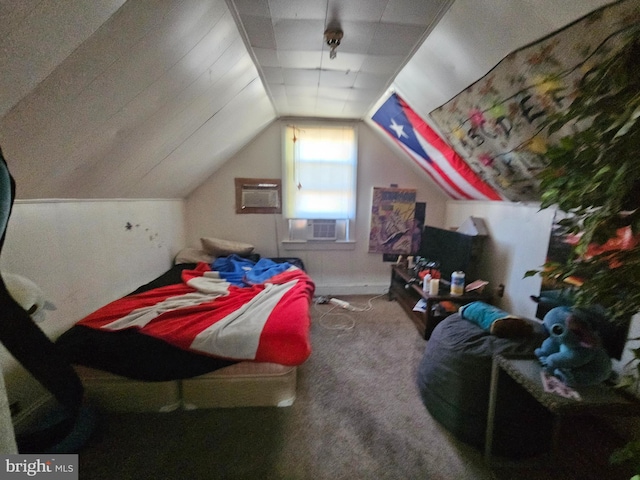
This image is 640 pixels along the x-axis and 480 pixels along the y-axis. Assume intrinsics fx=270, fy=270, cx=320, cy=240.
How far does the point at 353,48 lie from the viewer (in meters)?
1.70

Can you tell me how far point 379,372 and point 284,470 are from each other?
0.94m

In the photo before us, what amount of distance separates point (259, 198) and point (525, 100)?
2.76 m

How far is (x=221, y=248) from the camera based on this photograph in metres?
3.19

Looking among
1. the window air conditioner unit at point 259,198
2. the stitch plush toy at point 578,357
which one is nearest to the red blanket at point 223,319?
the stitch plush toy at point 578,357

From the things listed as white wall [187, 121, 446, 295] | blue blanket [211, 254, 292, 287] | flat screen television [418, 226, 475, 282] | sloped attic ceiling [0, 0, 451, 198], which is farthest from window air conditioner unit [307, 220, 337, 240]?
sloped attic ceiling [0, 0, 451, 198]

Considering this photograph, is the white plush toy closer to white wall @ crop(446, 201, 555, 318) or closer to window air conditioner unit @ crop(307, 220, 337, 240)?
window air conditioner unit @ crop(307, 220, 337, 240)

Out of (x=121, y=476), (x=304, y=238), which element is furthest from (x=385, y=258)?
(x=121, y=476)

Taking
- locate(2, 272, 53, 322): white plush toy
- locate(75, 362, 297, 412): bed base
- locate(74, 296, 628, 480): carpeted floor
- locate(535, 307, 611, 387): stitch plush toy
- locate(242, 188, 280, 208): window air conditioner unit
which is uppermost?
locate(242, 188, 280, 208): window air conditioner unit

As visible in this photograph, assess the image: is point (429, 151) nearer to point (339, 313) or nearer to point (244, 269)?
point (339, 313)

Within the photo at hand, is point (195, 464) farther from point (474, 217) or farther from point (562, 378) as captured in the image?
point (474, 217)

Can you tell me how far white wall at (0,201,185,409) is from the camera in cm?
137

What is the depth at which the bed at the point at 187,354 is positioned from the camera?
4.74 ft

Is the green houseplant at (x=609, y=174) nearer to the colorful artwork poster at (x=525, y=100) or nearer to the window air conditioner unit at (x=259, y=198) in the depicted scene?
the colorful artwork poster at (x=525, y=100)

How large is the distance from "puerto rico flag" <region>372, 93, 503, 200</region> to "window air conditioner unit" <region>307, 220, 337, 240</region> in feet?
4.18
